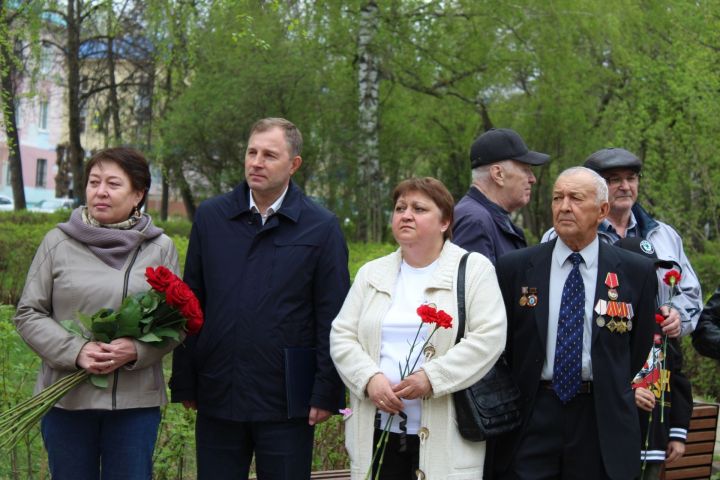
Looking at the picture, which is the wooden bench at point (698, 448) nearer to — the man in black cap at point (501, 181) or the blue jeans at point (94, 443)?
the man in black cap at point (501, 181)

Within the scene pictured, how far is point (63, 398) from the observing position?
396cm

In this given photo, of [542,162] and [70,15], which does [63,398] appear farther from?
[70,15]

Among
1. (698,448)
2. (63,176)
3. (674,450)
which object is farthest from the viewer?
(63,176)

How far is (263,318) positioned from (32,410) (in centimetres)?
104

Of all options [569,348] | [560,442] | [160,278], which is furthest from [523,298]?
[160,278]

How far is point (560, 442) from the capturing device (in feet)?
12.7

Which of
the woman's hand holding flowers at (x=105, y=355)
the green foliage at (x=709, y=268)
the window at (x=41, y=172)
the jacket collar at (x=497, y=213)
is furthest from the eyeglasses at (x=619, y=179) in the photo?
the window at (x=41, y=172)

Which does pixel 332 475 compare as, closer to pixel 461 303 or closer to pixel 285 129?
pixel 461 303

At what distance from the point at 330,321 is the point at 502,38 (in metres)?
16.4

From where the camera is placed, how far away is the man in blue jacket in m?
4.11

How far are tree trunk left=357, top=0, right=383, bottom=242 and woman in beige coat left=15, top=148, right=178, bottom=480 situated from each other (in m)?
13.3

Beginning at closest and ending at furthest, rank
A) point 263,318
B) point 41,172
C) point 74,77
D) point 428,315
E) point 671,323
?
1. point 428,315
2. point 263,318
3. point 671,323
4. point 74,77
5. point 41,172

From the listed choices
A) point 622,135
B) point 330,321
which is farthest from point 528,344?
point 622,135

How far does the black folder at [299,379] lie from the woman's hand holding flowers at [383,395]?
1.52 feet
